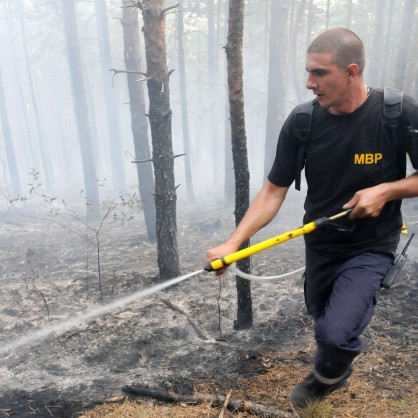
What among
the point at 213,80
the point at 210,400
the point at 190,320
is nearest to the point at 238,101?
the point at 190,320

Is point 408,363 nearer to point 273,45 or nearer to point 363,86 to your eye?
point 363,86

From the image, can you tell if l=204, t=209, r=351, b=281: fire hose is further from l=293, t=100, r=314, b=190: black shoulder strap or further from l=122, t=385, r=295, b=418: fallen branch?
l=122, t=385, r=295, b=418: fallen branch

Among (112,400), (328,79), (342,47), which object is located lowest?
(112,400)

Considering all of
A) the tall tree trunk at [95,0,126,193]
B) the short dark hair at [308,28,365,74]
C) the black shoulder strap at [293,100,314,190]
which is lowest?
the tall tree trunk at [95,0,126,193]

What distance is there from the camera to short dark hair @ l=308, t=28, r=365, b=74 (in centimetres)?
310

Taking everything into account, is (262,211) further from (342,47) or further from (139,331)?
(139,331)

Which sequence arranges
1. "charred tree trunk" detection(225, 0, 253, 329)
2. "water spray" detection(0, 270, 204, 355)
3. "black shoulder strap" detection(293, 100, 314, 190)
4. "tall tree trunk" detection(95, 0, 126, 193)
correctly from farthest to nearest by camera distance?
1. "tall tree trunk" detection(95, 0, 126, 193)
2. "water spray" detection(0, 270, 204, 355)
3. "charred tree trunk" detection(225, 0, 253, 329)
4. "black shoulder strap" detection(293, 100, 314, 190)

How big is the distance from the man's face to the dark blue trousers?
1.31 m

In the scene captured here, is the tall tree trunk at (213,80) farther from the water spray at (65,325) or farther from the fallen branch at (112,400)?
the fallen branch at (112,400)

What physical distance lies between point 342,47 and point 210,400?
3592 mm

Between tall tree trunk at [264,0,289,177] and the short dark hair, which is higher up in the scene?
the short dark hair

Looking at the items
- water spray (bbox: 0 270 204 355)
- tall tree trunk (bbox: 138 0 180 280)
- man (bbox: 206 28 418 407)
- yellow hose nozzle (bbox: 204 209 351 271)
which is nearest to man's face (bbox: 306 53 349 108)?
man (bbox: 206 28 418 407)

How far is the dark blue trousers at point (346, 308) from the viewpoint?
2959 millimetres

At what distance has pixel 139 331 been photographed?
22.6 ft
